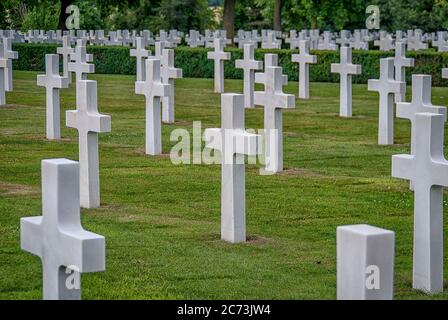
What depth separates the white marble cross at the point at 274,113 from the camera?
15.2m

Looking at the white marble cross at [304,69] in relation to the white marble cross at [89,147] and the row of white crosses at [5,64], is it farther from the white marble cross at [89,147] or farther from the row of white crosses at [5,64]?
the white marble cross at [89,147]

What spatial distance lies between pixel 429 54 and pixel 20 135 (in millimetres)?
14640

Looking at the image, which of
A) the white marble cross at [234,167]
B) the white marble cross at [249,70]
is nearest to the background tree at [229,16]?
the white marble cross at [249,70]

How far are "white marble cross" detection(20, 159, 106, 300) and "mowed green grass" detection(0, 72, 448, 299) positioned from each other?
200 cm

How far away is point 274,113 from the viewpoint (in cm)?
1541

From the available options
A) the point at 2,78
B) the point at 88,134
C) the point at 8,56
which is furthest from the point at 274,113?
the point at 8,56

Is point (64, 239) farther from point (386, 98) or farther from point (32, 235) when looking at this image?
point (386, 98)

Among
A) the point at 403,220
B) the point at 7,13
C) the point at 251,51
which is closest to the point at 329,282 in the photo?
the point at 403,220

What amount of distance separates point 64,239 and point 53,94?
1243cm

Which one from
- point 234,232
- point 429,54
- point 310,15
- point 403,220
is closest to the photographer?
point 234,232

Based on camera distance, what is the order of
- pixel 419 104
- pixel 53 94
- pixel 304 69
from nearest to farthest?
pixel 419 104, pixel 53 94, pixel 304 69

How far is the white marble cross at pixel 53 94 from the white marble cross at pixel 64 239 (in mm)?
12104

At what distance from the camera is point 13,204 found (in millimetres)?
12602
